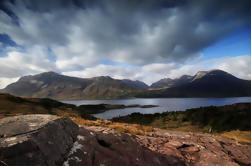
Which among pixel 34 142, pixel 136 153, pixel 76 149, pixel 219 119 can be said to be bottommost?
pixel 219 119

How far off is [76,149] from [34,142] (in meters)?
1.51

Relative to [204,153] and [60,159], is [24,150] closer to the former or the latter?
[60,159]

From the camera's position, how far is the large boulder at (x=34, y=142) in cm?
294

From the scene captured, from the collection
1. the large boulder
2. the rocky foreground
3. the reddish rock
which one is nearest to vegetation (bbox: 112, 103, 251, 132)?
the reddish rock

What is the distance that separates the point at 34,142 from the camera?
335 centimetres

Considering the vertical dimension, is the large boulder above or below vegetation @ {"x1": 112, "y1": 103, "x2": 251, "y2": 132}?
above

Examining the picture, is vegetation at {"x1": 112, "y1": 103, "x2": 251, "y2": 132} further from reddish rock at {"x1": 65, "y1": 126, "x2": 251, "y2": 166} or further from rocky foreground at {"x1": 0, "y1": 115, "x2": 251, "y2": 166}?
rocky foreground at {"x1": 0, "y1": 115, "x2": 251, "y2": 166}

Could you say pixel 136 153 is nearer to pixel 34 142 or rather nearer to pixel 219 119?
pixel 34 142

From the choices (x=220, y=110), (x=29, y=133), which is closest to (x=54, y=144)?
(x=29, y=133)

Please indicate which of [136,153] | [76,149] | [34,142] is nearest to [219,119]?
[136,153]

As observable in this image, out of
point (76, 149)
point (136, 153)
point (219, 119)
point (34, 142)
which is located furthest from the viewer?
point (219, 119)

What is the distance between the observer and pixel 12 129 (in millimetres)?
3609

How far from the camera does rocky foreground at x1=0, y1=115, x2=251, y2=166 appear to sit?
3.14 metres

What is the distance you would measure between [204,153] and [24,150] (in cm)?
844
